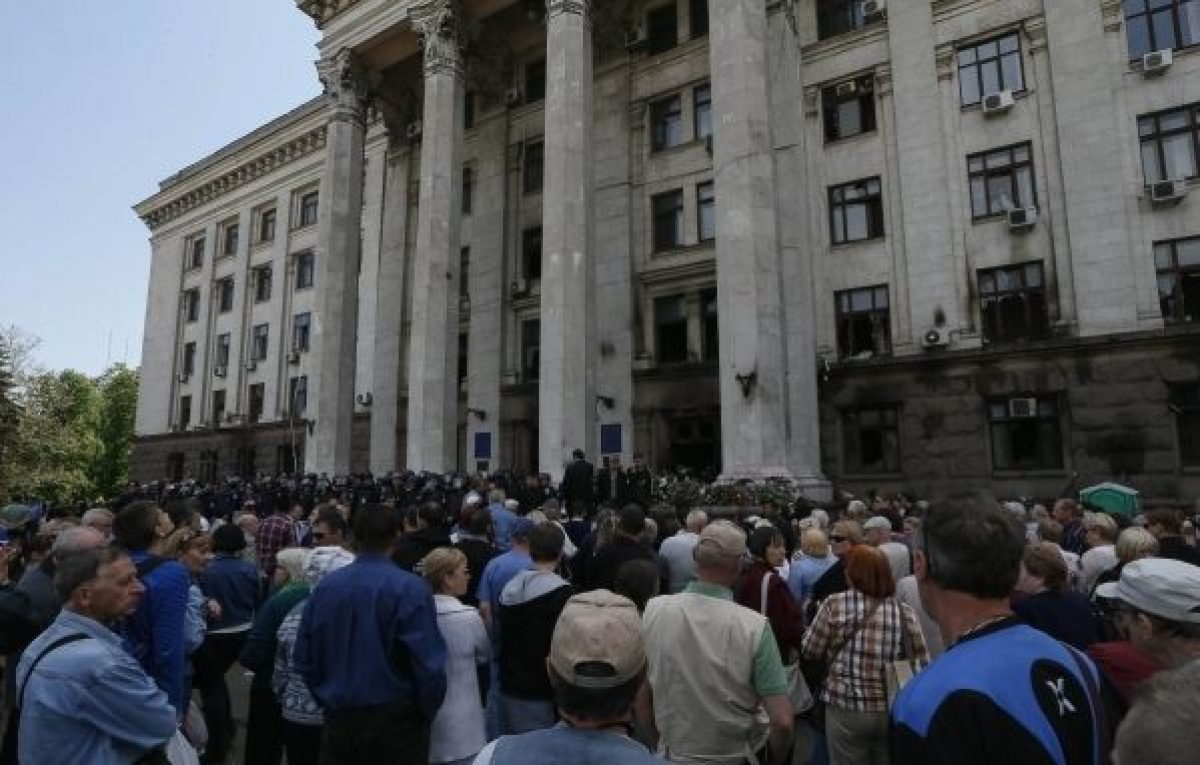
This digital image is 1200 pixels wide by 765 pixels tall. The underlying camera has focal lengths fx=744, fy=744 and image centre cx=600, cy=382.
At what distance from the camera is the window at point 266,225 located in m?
42.5

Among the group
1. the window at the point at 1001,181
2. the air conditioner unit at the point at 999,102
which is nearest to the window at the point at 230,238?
the window at the point at 1001,181

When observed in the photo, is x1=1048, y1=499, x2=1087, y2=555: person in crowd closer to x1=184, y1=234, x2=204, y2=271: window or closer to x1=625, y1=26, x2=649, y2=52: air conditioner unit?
x1=625, y1=26, x2=649, y2=52: air conditioner unit

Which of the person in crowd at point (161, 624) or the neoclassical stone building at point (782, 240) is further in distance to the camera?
the neoclassical stone building at point (782, 240)

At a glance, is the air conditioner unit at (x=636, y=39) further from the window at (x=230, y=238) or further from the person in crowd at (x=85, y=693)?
the window at (x=230, y=238)

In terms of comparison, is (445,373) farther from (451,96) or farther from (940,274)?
(940,274)

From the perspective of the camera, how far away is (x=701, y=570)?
406 cm

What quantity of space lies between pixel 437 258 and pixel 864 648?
2323 cm

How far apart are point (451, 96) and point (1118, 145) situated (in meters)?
20.7

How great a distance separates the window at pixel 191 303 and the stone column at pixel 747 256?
3854 cm

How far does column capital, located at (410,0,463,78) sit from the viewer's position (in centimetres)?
2686

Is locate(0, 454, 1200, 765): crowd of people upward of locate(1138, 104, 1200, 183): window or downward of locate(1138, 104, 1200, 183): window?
downward

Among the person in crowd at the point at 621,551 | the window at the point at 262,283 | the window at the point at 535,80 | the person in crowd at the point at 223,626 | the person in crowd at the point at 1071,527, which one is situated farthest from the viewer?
the window at the point at 262,283

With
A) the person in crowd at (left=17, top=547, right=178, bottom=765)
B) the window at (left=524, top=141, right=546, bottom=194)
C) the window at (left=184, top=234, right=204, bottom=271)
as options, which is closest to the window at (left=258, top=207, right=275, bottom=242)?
the window at (left=184, top=234, right=204, bottom=271)

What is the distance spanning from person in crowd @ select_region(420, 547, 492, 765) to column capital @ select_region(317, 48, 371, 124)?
30.3m
